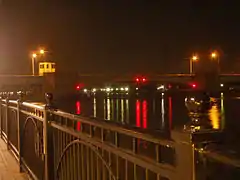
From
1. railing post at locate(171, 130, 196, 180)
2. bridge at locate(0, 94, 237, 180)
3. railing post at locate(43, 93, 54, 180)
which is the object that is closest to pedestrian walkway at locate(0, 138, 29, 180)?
bridge at locate(0, 94, 237, 180)

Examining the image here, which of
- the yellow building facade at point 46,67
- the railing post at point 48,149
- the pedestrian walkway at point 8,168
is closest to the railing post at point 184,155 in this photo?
the railing post at point 48,149

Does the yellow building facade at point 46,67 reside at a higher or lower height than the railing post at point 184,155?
higher

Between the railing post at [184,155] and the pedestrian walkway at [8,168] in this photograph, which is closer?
the railing post at [184,155]

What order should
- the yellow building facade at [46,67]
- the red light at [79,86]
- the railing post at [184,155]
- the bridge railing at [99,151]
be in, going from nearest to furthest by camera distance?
the railing post at [184,155] < the bridge railing at [99,151] < the red light at [79,86] < the yellow building facade at [46,67]

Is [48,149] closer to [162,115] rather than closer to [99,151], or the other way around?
[99,151]

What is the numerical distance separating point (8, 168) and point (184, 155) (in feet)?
20.8

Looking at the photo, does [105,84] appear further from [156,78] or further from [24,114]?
[24,114]

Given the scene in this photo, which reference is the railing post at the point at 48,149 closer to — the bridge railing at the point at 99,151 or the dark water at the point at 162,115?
the bridge railing at the point at 99,151

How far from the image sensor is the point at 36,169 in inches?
269

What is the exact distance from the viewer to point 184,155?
222cm

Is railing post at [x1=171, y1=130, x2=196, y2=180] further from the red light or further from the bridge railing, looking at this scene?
the red light

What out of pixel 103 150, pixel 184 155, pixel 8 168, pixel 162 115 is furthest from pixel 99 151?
pixel 162 115

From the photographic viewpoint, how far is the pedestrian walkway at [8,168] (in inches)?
280

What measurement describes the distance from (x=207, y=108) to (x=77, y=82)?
61.8 meters
